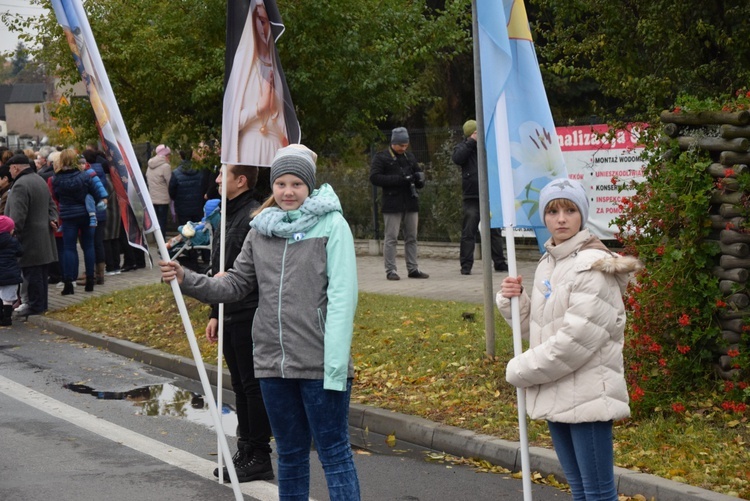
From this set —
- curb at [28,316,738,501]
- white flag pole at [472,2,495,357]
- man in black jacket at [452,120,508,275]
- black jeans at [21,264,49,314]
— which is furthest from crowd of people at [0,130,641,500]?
man in black jacket at [452,120,508,275]

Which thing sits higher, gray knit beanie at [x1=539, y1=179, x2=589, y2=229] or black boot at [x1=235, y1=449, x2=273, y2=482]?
gray knit beanie at [x1=539, y1=179, x2=589, y2=229]

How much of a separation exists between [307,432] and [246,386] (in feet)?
4.80

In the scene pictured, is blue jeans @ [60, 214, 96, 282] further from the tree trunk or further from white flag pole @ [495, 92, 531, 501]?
white flag pole @ [495, 92, 531, 501]

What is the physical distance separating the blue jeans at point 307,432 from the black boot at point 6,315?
9710mm

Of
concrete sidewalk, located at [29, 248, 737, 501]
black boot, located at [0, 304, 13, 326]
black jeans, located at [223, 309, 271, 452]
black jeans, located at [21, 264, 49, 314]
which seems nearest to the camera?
concrete sidewalk, located at [29, 248, 737, 501]

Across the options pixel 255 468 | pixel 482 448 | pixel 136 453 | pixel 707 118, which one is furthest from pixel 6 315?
pixel 707 118

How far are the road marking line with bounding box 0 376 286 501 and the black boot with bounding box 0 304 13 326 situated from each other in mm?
4077

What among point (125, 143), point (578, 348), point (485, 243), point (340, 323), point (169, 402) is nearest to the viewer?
point (578, 348)

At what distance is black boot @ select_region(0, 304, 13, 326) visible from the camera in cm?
1394

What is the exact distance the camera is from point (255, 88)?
7344mm

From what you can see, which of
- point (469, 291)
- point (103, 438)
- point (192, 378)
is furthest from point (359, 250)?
point (103, 438)

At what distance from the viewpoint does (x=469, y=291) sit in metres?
13.6

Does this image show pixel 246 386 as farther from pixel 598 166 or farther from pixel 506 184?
pixel 598 166

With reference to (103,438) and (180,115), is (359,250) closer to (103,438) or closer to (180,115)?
(180,115)
